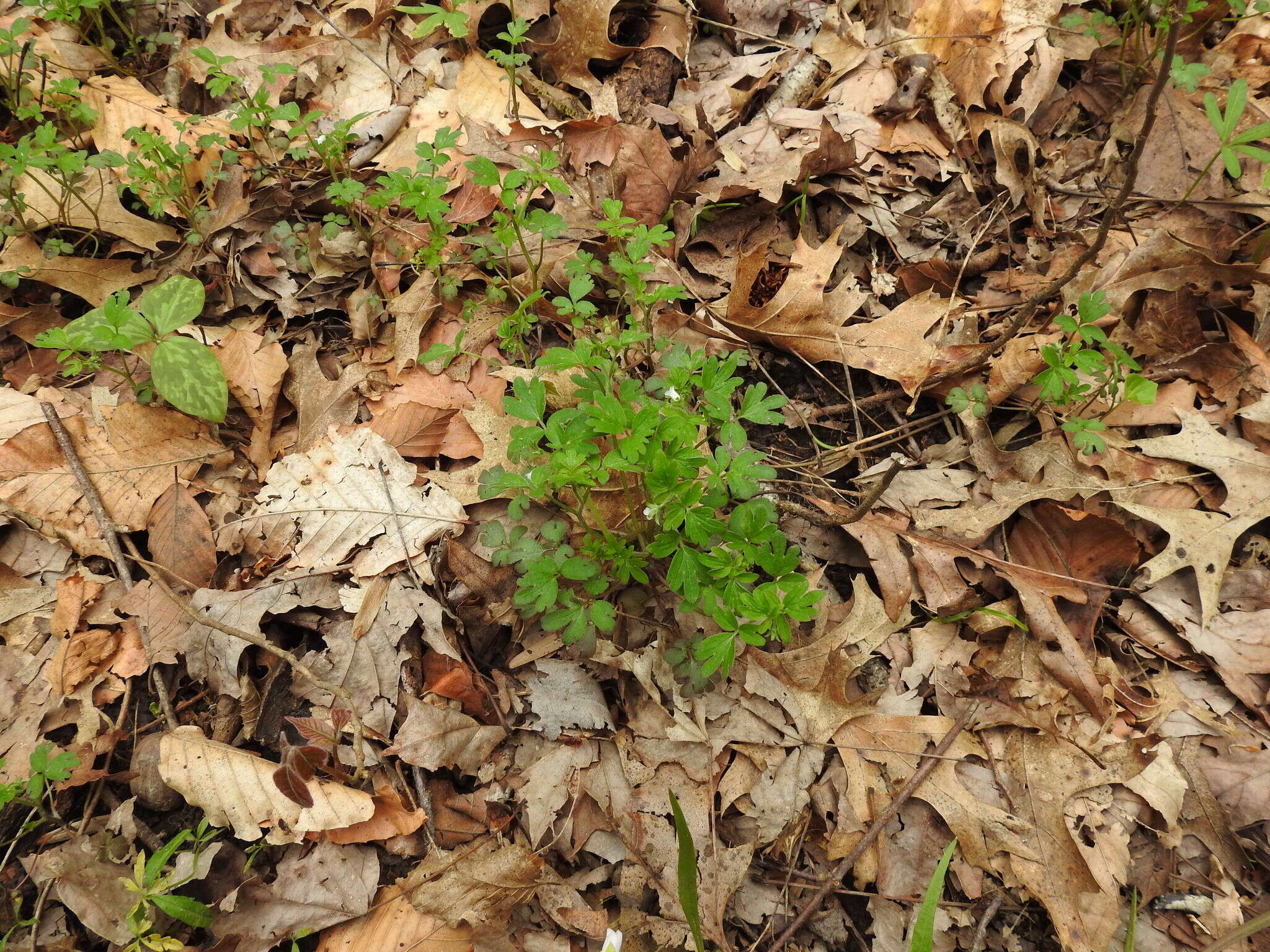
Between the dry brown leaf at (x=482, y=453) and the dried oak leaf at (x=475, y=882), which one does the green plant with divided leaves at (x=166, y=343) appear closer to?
the dry brown leaf at (x=482, y=453)

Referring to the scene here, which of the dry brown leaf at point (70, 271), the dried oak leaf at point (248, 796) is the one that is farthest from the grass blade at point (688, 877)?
the dry brown leaf at point (70, 271)

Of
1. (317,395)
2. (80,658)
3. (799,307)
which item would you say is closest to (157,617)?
(80,658)

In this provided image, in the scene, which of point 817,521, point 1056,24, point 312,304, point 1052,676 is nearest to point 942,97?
point 1056,24

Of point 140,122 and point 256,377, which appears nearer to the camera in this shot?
point 256,377

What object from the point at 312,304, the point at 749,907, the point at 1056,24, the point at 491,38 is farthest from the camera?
the point at 491,38

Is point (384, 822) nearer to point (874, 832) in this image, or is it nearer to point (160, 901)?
point (160, 901)

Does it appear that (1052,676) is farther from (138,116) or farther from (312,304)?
(138,116)
